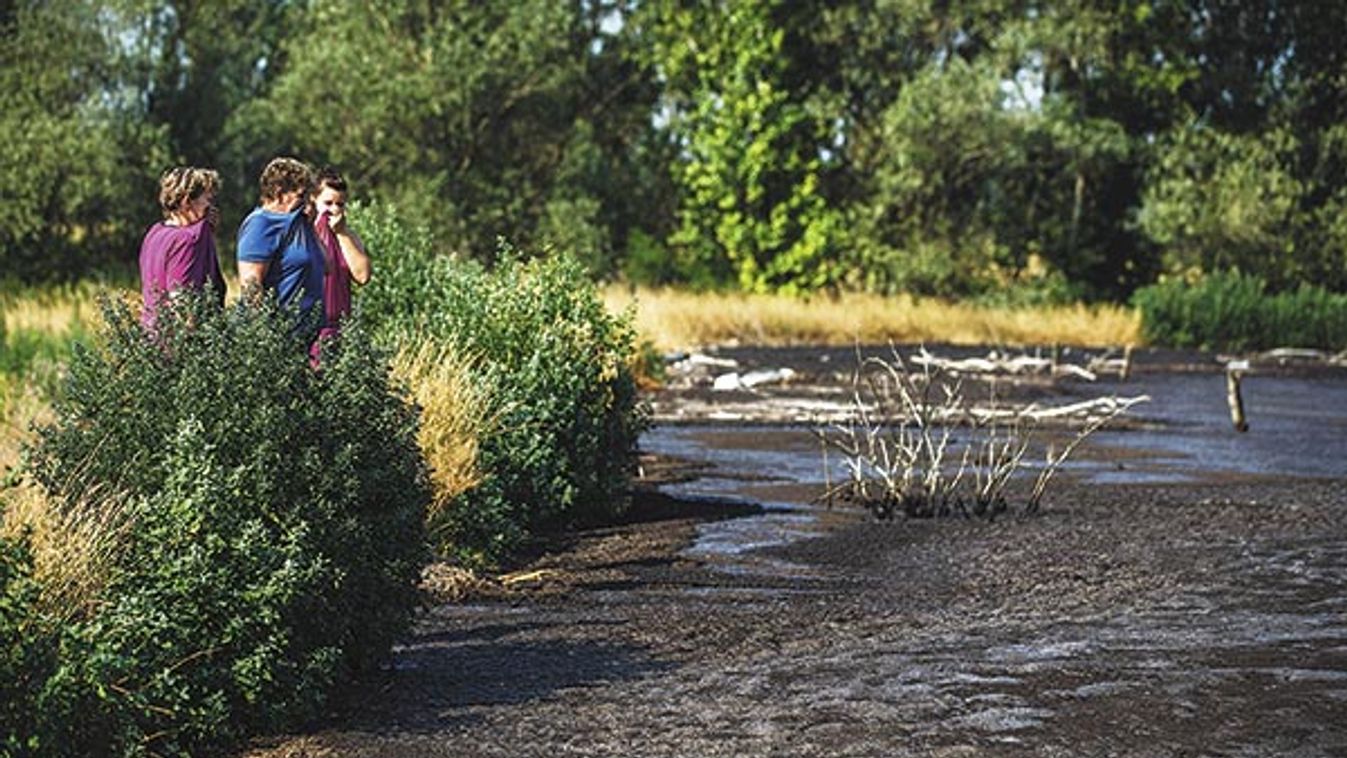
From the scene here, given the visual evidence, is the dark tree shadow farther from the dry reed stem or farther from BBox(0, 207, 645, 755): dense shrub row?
the dry reed stem

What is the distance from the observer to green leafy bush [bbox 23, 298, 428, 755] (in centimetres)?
890

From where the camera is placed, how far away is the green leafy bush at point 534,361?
15836mm

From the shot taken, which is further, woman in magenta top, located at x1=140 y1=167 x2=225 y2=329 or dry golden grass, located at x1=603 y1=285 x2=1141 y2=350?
dry golden grass, located at x1=603 y1=285 x2=1141 y2=350

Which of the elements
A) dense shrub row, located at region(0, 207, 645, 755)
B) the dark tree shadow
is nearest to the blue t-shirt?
dense shrub row, located at region(0, 207, 645, 755)

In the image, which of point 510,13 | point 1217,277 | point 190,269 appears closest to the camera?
point 190,269

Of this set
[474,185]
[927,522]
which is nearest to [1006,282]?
[474,185]

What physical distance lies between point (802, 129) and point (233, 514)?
51.5 m

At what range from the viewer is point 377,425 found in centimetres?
998

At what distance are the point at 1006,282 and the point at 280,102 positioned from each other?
1925 centimetres

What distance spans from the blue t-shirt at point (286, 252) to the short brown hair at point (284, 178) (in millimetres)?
123

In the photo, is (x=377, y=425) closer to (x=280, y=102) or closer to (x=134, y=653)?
(x=134, y=653)

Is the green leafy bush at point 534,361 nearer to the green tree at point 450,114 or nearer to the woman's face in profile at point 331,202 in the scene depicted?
the woman's face in profile at point 331,202

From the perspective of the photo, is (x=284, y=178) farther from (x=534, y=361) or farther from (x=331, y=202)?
(x=534, y=361)

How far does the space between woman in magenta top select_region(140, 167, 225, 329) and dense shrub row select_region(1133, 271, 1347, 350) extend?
3887 centimetres
